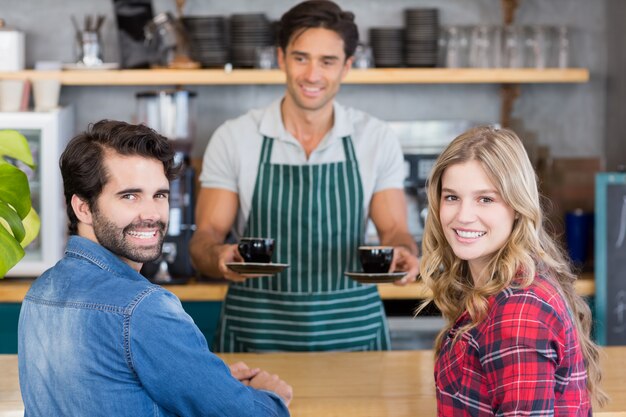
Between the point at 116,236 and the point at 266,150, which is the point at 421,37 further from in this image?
the point at 116,236

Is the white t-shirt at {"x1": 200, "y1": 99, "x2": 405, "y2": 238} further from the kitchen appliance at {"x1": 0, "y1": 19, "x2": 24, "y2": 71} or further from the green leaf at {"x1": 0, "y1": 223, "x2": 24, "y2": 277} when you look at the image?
the kitchen appliance at {"x1": 0, "y1": 19, "x2": 24, "y2": 71}

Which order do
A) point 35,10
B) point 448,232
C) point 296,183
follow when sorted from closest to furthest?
point 448,232 < point 296,183 < point 35,10

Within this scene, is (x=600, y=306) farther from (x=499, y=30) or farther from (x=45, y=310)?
(x=45, y=310)

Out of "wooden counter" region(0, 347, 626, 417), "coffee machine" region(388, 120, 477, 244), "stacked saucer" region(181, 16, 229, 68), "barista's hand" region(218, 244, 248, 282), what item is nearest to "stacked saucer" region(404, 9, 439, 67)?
"coffee machine" region(388, 120, 477, 244)

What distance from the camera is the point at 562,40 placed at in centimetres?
415

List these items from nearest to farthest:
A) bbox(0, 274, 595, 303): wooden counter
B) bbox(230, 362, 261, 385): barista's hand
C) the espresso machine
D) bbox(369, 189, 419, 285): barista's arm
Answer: bbox(230, 362, 261, 385): barista's hand
bbox(369, 189, 419, 285): barista's arm
bbox(0, 274, 595, 303): wooden counter
the espresso machine

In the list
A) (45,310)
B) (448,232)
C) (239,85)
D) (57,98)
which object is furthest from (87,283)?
(239,85)

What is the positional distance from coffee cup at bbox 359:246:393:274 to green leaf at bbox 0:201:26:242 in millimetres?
814

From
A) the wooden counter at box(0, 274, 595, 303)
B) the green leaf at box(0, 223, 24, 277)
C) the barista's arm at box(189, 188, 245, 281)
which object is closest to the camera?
the green leaf at box(0, 223, 24, 277)

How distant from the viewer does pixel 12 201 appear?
1.92 meters

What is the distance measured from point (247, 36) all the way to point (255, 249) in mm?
1967

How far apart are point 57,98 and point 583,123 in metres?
2.38

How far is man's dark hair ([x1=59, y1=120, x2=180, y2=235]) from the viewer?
1709 mm

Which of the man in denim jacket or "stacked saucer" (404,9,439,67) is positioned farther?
"stacked saucer" (404,9,439,67)
